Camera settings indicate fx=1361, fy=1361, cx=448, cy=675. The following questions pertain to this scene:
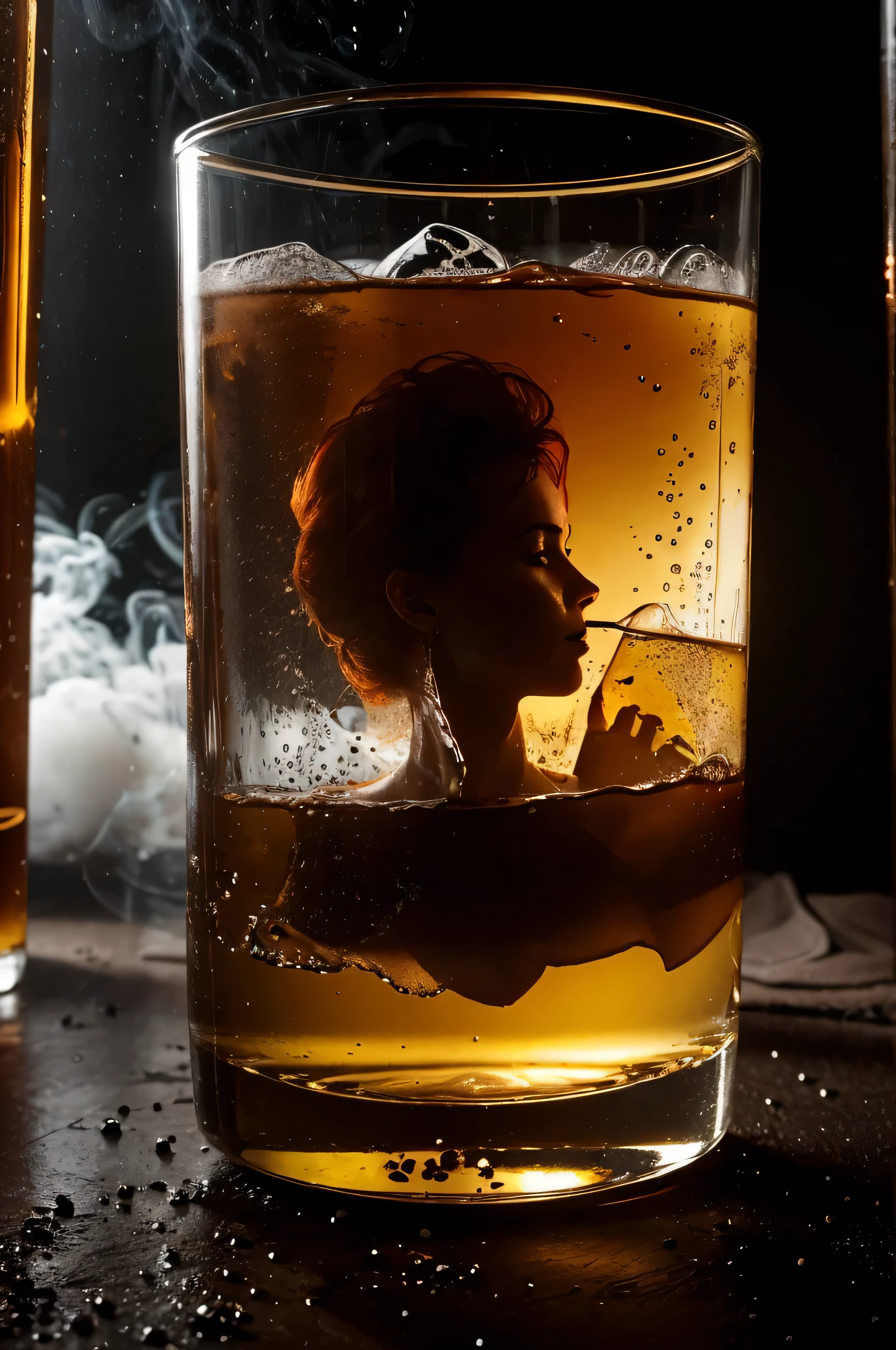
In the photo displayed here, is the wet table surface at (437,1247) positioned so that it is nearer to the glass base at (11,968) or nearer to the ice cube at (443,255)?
the glass base at (11,968)

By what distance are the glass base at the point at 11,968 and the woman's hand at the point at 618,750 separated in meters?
0.62

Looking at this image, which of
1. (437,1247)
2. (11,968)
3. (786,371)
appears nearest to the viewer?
(437,1247)

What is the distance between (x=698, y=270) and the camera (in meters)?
0.62

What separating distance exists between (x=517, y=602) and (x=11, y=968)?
64cm

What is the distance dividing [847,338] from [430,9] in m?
0.46

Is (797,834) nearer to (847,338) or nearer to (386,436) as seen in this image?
(847,338)

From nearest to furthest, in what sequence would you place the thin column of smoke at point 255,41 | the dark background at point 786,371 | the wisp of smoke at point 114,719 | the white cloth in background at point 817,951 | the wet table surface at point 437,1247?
the wet table surface at point 437,1247
the white cloth in background at point 817,951
the thin column of smoke at point 255,41
the dark background at point 786,371
the wisp of smoke at point 114,719

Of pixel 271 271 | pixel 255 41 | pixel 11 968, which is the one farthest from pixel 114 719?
pixel 271 271

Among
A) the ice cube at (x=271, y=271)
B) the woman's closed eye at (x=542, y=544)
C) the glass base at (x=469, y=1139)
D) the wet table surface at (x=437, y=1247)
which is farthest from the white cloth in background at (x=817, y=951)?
the ice cube at (x=271, y=271)

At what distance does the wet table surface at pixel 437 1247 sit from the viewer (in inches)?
20.0

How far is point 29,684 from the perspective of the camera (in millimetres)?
1127

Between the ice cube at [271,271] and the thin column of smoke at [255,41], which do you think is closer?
the ice cube at [271,271]

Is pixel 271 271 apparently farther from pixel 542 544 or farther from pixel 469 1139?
pixel 469 1139

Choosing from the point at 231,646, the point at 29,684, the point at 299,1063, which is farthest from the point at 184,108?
the point at 299,1063
